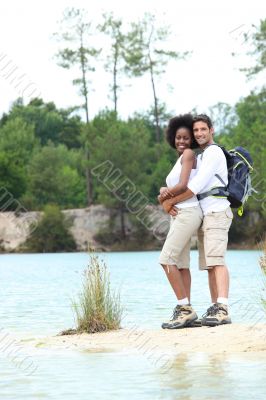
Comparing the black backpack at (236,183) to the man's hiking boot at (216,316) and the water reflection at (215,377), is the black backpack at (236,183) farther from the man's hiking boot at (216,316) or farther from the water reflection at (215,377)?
the water reflection at (215,377)

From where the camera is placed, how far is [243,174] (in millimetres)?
9789

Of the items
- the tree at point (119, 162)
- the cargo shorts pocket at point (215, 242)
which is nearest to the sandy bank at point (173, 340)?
the cargo shorts pocket at point (215, 242)

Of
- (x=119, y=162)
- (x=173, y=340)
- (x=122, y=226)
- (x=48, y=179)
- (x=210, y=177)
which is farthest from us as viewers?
(x=122, y=226)

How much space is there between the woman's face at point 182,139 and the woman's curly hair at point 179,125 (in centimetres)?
5

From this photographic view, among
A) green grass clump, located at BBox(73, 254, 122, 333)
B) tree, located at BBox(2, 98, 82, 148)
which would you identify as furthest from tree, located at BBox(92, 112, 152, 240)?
green grass clump, located at BBox(73, 254, 122, 333)

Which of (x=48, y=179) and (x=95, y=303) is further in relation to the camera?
(x=48, y=179)

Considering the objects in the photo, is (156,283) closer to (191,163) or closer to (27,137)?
(191,163)

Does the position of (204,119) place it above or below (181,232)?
above

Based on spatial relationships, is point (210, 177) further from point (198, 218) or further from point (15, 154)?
point (15, 154)

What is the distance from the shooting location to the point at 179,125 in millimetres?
10125

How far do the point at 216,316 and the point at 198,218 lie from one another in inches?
35.9

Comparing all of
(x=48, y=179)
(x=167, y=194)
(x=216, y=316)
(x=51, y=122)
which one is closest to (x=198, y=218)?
(x=167, y=194)

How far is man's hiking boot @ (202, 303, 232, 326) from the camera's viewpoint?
969cm

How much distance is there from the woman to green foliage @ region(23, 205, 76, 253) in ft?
167
